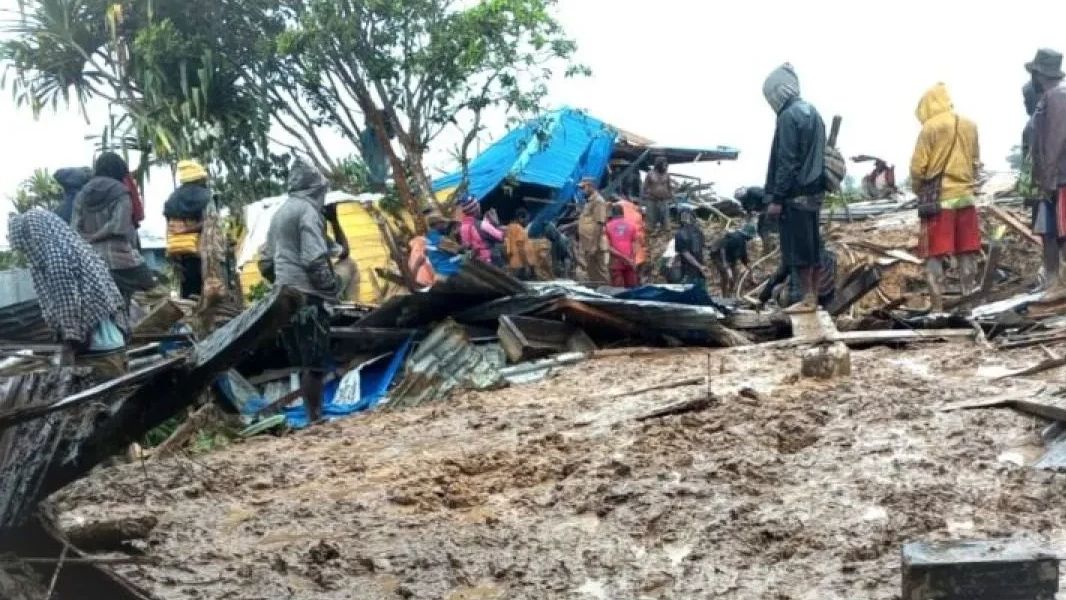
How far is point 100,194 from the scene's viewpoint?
6.93 metres

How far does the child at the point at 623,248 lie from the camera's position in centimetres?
1387

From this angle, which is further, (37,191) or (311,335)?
(37,191)

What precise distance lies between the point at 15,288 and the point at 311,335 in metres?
2.55

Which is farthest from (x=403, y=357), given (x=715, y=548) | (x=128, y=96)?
(x=128, y=96)

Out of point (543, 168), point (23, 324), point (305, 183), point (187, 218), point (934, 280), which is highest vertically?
point (543, 168)

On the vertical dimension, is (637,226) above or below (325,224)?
below

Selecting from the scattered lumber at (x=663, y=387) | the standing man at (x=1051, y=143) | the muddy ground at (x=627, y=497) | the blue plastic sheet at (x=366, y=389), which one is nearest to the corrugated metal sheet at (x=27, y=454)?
the muddy ground at (x=627, y=497)

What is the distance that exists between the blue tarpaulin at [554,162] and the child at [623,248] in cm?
613

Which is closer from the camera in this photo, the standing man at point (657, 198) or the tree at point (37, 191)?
the tree at point (37, 191)

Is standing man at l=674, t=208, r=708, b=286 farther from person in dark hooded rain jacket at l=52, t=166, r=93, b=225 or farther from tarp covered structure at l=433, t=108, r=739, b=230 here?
person in dark hooded rain jacket at l=52, t=166, r=93, b=225

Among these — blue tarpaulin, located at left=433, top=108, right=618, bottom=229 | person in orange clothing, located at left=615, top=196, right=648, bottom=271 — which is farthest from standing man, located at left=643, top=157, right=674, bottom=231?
person in orange clothing, located at left=615, top=196, right=648, bottom=271

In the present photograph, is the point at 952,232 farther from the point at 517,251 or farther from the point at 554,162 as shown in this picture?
the point at 554,162

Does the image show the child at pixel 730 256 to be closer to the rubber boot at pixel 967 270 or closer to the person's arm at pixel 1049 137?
the rubber boot at pixel 967 270

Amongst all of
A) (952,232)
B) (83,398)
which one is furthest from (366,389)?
(83,398)
